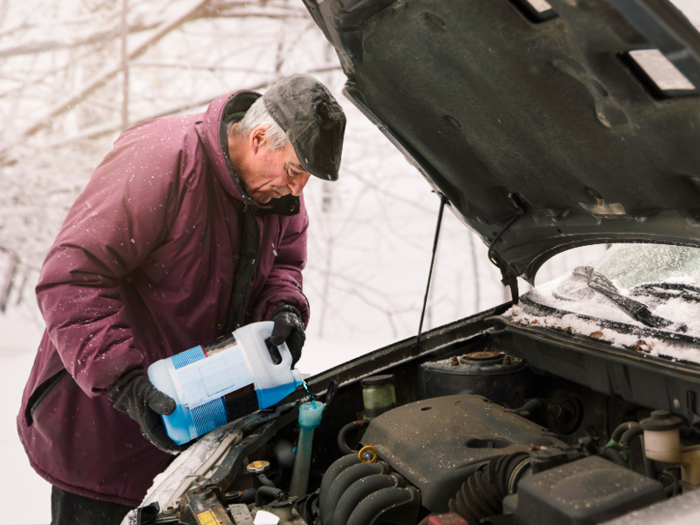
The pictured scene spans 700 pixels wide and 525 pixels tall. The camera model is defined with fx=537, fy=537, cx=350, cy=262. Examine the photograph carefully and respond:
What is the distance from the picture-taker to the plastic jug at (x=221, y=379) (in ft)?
5.56

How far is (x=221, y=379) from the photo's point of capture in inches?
68.1

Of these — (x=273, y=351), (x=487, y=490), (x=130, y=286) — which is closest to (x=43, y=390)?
(x=130, y=286)

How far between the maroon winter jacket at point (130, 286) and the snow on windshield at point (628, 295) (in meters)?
1.01

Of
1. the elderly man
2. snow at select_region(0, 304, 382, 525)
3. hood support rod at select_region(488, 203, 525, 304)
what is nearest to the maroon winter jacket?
the elderly man

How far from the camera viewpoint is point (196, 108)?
6.17m

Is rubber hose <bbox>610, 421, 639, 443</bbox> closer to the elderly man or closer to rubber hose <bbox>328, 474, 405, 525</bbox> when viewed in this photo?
rubber hose <bbox>328, 474, 405, 525</bbox>

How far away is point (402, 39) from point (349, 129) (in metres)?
5.65

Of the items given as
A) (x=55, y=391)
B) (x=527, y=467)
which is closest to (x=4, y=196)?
(x=55, y=391)

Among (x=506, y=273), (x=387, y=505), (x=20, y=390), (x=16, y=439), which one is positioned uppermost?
(x=506, y=273)

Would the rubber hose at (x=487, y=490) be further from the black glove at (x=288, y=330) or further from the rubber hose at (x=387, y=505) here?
the black glove at (x=288, y=330)

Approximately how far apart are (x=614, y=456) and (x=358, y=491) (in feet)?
1.77

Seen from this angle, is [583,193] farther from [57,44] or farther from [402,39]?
[57,44]

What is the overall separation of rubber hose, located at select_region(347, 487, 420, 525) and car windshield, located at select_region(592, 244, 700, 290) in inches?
38.6

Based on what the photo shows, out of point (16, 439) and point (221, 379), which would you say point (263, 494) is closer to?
point (221, 379)
